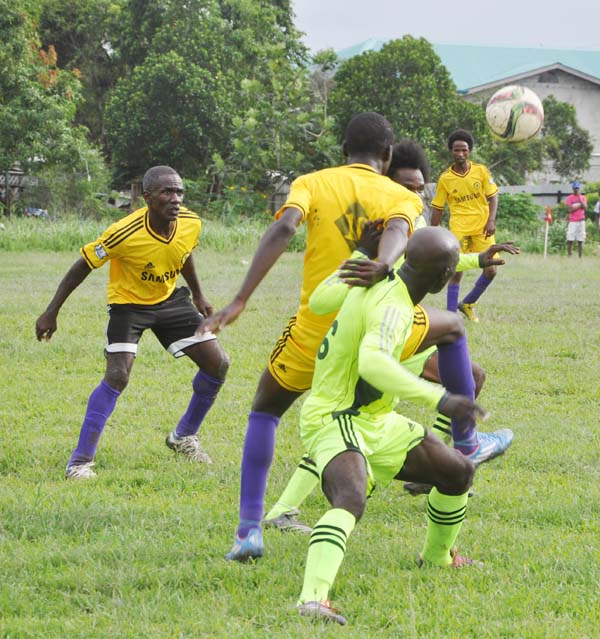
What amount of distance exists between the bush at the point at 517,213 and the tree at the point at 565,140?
30.5ft

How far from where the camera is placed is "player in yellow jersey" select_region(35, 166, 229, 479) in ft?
19.2

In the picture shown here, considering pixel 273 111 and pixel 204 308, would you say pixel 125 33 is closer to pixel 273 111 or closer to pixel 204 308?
pixel 273 111

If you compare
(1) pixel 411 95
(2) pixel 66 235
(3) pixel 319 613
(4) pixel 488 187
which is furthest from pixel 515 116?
(1) pixel 411 95

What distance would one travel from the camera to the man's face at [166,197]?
5914 millimetres

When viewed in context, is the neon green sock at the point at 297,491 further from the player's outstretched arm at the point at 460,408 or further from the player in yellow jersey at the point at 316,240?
the player's outstretched arm at the point at 460,408

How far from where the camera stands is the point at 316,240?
4.43 m

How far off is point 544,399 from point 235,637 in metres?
4.83

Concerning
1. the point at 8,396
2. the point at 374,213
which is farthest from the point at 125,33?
the point at 374,213

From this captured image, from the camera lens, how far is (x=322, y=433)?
3.74m

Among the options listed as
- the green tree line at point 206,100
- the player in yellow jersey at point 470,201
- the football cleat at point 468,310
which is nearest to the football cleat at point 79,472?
the football cleat at point 468,310

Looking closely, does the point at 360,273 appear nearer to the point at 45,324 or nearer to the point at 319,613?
the point at 319,613

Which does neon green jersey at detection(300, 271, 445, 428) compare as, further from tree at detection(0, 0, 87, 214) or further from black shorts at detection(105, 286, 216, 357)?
tree at detection(0, 0, 87, 214)

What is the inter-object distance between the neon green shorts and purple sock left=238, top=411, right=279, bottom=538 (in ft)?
1.92

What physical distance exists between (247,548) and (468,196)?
8603mm
